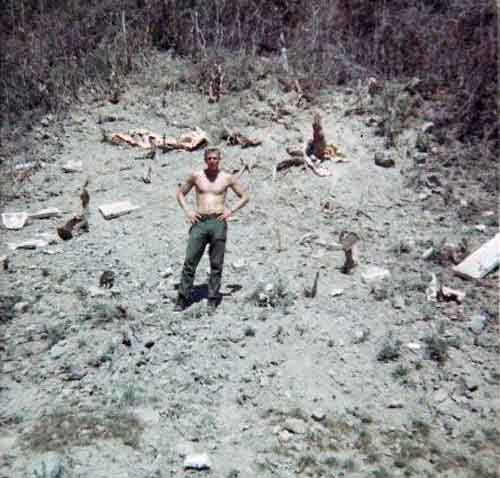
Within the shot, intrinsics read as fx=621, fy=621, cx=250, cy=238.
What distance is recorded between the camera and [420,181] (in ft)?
27.1

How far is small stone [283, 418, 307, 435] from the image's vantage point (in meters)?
4.57

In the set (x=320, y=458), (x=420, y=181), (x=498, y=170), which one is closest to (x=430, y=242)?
(x=420, y=181)

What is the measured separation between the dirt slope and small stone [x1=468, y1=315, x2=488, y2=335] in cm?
2

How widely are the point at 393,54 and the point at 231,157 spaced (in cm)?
358

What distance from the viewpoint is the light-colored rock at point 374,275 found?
6.51 meters

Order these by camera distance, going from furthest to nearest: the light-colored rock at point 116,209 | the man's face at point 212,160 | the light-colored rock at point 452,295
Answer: the light-colored rock at point 116,209 → the light-colored rock at point 452,295 → the man's face at point 212,160

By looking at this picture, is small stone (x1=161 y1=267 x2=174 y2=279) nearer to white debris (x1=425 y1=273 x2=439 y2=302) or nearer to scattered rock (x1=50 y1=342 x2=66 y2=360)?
scattered rock (x1=50 y1=342 x2=66 y2=360)

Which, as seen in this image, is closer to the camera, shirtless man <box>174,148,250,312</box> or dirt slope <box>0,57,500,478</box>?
dirt slope <box>0,57,500,478</box>

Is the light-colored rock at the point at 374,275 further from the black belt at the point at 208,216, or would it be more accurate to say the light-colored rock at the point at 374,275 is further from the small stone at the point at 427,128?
the small stone at the point at 427,128

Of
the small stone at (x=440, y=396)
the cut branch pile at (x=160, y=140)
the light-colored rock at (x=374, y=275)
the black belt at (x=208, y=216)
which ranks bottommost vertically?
the small stone at (x=440, y=396)

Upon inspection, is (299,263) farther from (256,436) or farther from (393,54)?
(393,54)

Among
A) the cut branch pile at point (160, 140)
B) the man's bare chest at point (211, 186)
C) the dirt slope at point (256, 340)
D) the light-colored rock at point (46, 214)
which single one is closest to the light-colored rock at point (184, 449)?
the dirt slope at point (256, 340)

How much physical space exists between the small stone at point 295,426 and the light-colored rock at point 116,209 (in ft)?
12.3

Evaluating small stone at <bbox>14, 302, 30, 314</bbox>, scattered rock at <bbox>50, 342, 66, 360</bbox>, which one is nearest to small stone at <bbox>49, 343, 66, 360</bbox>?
scattered rock at <bbox>50, 342, 66, 360</bbox>
